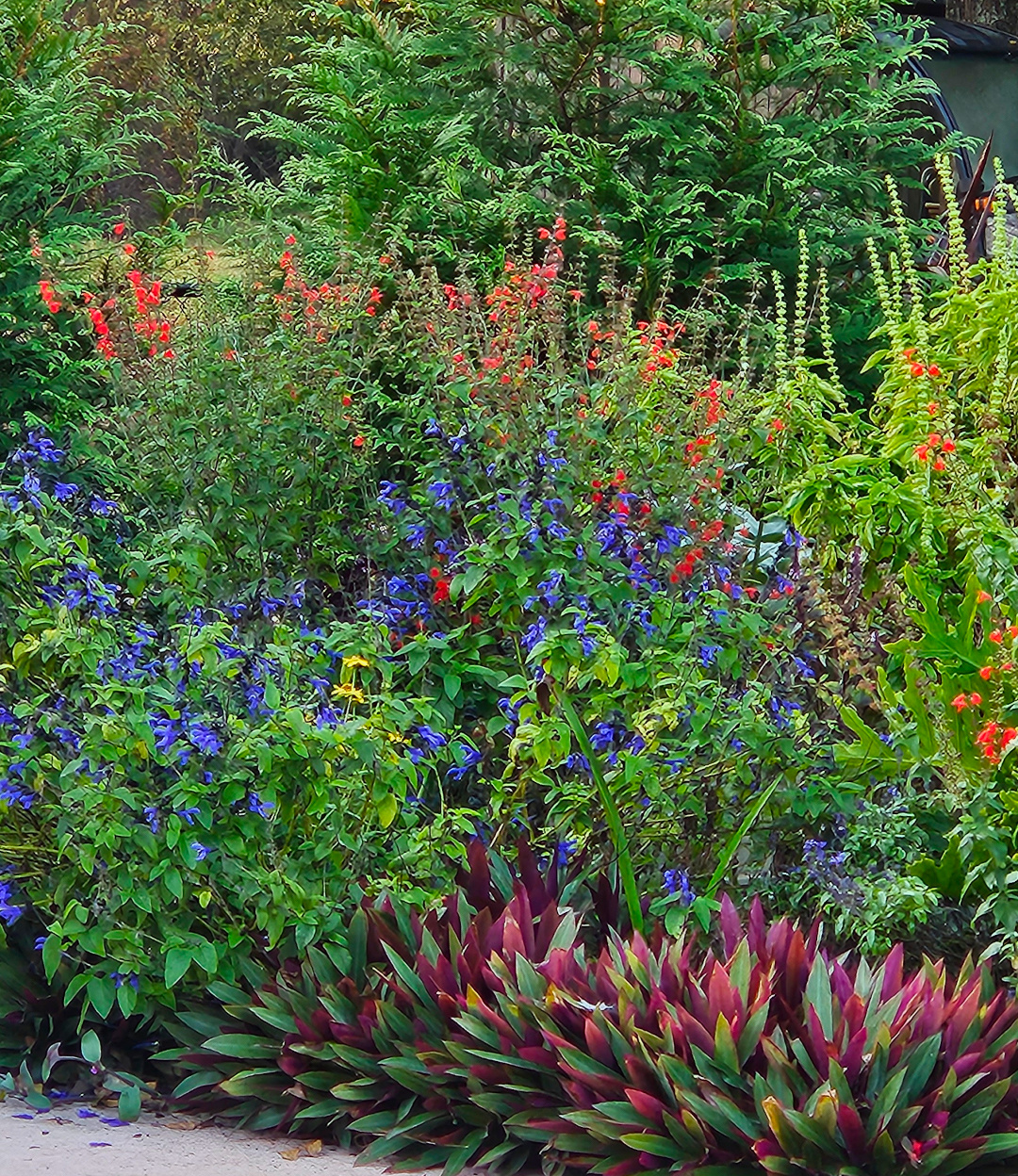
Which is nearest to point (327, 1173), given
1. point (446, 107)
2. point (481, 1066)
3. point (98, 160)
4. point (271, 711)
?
point (481, 1066)

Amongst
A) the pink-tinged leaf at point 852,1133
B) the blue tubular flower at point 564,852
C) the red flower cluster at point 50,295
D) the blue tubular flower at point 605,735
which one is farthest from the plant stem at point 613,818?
the red flower cluster at point 50,295

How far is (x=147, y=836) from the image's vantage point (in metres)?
3.64

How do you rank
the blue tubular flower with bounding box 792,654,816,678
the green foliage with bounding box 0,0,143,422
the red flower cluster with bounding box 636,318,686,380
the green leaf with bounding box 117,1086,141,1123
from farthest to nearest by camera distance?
the green foliage with bounding box 0,0,143,422
the red flower cluster with bounding box 636,318,686,380
the blue tubular flower with bounding box 792,654,816,678
the green leaf with bounding box 117,1086,141,1123

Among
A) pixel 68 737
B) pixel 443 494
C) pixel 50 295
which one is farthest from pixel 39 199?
pixel 68 737

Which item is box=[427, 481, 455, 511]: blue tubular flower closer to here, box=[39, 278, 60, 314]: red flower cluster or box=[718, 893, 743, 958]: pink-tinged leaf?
box=[718, 893, 743, 958]: pink-tinged leaf

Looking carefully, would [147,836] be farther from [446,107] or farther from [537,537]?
[446,107]

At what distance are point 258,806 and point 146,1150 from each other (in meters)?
0.83

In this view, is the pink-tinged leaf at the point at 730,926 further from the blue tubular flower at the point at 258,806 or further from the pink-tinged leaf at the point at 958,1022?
the blue tubular flower at the point at 258,806

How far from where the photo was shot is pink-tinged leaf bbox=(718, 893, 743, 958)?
376cm

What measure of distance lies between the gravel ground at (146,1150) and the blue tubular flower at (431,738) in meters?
1.03

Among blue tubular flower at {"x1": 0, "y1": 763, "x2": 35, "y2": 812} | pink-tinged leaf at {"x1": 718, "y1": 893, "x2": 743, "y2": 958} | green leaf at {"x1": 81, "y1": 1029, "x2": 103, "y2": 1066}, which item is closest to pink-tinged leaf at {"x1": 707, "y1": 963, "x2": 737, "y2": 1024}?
pink-tinged leaf at {"x1": 718, "y1": 893, "x2": 743, "y2": 958}

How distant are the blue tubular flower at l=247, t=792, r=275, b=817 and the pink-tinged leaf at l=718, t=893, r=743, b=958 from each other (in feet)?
3.79

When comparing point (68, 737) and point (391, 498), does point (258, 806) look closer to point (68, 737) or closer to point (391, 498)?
point (68, 737)

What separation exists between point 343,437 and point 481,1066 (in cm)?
243
